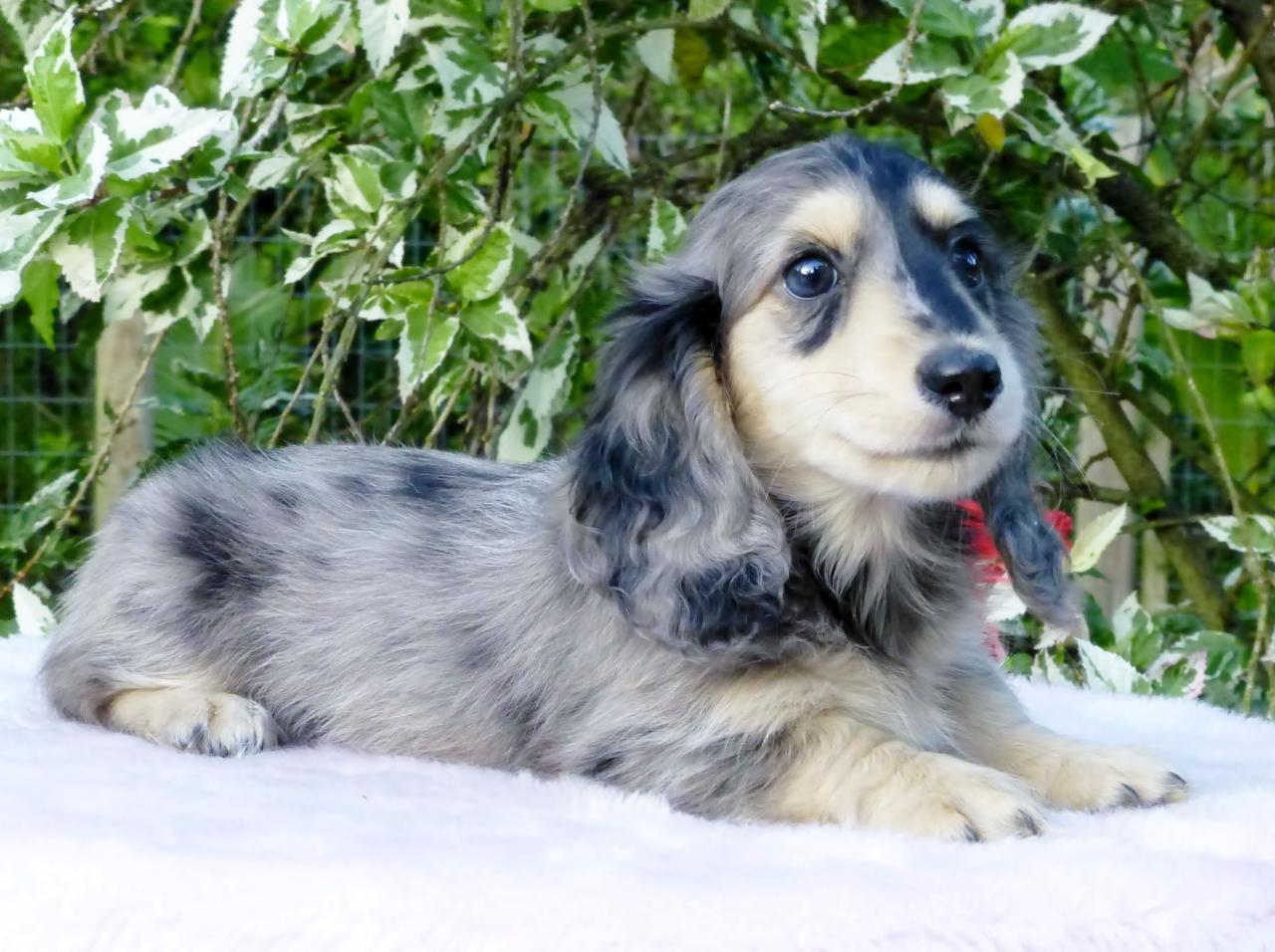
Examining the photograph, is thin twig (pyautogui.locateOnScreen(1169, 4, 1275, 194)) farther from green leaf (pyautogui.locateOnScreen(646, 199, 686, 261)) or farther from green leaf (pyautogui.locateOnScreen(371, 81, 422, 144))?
green leaf (pyautogui.locateOnScreen(371, 81, 422, 144))

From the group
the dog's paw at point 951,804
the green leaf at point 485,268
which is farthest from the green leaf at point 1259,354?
the dog's paw at point 951,804

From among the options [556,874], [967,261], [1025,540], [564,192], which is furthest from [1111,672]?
[564,192]

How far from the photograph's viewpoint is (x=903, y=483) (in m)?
1.78

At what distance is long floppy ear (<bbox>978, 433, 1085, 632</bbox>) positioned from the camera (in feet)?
6.89

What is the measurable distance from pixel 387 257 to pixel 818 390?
1.14 metres

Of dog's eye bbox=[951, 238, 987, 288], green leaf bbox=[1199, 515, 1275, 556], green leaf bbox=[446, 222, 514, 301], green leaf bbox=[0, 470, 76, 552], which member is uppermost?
dog's eye bbox=[951, 238, 987, 288]

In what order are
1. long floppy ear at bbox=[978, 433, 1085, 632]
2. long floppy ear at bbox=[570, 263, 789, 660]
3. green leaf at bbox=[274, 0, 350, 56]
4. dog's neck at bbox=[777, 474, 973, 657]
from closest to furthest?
long floppy ear at bbox=[570, 263, 789, 660] → dog's neck at bbox=[777, 474, 973, 657] → long floppy ear at bbox=[978, 433, 1085, 632] → green leaf at bbox=[274, 0, 350, 56]

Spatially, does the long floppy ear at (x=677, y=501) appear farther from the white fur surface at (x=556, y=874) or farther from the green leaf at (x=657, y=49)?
the green leaf at (x=657, y=49)

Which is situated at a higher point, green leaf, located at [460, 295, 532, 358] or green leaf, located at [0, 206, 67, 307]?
green leaf, located at [0, 206, 67, 307]

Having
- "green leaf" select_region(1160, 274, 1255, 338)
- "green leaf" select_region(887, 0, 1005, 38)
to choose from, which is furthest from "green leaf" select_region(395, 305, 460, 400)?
"green leaf" select_region(1160, 274, 1255, 338)

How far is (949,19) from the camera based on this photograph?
8.39 ft

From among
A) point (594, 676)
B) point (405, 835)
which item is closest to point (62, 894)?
point (405, 835)

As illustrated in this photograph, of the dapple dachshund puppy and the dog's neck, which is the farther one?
the dog's neck

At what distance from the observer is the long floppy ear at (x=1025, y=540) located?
6.89 feet
